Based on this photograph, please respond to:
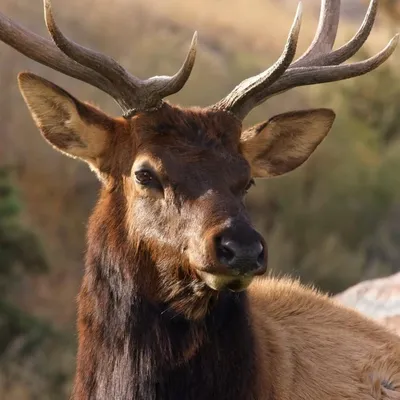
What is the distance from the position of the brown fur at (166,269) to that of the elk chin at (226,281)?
8 centimetres

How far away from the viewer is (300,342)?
22.2ft

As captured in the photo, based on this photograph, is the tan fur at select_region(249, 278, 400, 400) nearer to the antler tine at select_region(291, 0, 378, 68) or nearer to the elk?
the elk

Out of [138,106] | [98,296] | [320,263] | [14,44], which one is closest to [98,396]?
[98,296]

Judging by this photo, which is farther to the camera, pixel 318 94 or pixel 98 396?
pixel 318 94

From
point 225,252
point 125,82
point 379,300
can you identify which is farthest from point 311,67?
point 379,300

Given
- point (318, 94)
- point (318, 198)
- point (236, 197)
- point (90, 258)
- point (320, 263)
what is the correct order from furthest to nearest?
point (318, 94) → point (318, 198) → point (320, 263) → point (90, 258) → point (236, 197)

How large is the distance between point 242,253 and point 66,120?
172 centimetres

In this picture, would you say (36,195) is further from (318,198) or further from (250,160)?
(250,160)

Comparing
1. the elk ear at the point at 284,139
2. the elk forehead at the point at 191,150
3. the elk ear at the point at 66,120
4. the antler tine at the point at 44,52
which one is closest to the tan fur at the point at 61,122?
the elk ear at the point at 66,120

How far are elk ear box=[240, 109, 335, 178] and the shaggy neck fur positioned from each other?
3.65 ft

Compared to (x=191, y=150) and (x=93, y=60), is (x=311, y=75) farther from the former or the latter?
(x=93, y=60)

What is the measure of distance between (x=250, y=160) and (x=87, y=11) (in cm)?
2376

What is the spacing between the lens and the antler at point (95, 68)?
616cm

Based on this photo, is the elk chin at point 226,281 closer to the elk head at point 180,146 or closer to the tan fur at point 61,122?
the elk head at point 180,146
